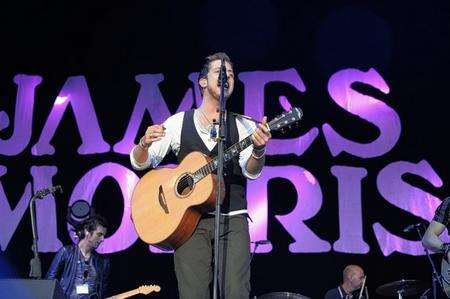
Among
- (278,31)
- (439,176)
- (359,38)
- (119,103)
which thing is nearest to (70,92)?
(119,103)

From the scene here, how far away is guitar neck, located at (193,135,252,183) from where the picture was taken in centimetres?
419

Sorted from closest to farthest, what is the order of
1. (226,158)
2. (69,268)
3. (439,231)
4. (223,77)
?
(223,77) → (226,158) → (439,231) → (69,268)

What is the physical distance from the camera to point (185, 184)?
4.34 meters

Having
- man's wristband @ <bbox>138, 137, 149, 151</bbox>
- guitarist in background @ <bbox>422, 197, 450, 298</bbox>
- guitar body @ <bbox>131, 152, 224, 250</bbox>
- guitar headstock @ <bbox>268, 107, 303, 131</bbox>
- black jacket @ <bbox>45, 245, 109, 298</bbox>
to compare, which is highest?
guitar headstock @ <bbox>268, 107, 303, 131</bbox>

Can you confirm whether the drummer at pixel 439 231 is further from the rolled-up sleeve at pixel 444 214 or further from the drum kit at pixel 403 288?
the drum kit at pixel 403 288

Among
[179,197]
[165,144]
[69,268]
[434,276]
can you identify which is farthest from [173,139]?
[434,276]

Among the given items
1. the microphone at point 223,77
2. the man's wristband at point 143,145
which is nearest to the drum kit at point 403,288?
the man's wristband at point 143,145

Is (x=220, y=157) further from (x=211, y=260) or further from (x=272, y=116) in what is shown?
(x=272, y=116)

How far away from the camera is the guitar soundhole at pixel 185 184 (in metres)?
4.29

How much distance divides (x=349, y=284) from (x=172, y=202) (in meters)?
4.02

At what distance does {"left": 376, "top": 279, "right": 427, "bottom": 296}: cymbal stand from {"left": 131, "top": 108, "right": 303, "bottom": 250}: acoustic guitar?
3.55 m

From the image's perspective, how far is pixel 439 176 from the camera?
771cm

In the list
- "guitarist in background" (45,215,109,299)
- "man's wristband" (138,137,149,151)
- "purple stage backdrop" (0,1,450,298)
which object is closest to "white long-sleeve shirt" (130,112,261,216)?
"man's wristband" (138,137,149,151)

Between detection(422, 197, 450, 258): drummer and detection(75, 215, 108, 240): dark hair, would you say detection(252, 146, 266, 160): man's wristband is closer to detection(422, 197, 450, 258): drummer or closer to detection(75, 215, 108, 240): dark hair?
detection(422, 197, 450, 258): drummer
